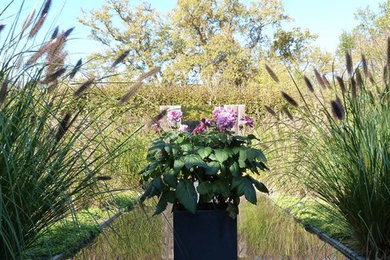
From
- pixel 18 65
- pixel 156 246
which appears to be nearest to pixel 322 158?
pixel 156 246

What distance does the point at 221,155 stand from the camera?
3.11 meters

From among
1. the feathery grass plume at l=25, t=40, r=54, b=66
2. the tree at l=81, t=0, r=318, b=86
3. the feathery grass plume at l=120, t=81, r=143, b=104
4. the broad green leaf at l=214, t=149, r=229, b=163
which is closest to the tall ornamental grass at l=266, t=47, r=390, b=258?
the broad green leaf at l=214, t=149, r=229, b=163

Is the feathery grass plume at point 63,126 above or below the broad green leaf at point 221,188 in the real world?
above

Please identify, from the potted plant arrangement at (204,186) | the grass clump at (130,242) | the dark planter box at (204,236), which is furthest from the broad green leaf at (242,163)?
the grass clump at (130,242)

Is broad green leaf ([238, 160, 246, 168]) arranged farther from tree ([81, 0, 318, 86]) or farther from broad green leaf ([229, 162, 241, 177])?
tree ([81, 0, 318, 86])

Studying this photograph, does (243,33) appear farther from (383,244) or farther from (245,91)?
(383,244)

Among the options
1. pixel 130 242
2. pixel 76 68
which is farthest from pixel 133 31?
pixel 76 68

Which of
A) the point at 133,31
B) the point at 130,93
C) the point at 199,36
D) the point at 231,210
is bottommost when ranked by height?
the point at 231,210

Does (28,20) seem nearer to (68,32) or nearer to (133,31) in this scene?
(68,32)

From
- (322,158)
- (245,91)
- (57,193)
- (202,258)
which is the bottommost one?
(202,258)

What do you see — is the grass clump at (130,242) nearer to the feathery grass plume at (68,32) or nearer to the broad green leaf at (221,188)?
the broad green leaf at (221,188)

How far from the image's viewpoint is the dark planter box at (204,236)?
10.4ft

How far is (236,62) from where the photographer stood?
21719mm

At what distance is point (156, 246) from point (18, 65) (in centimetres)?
167
